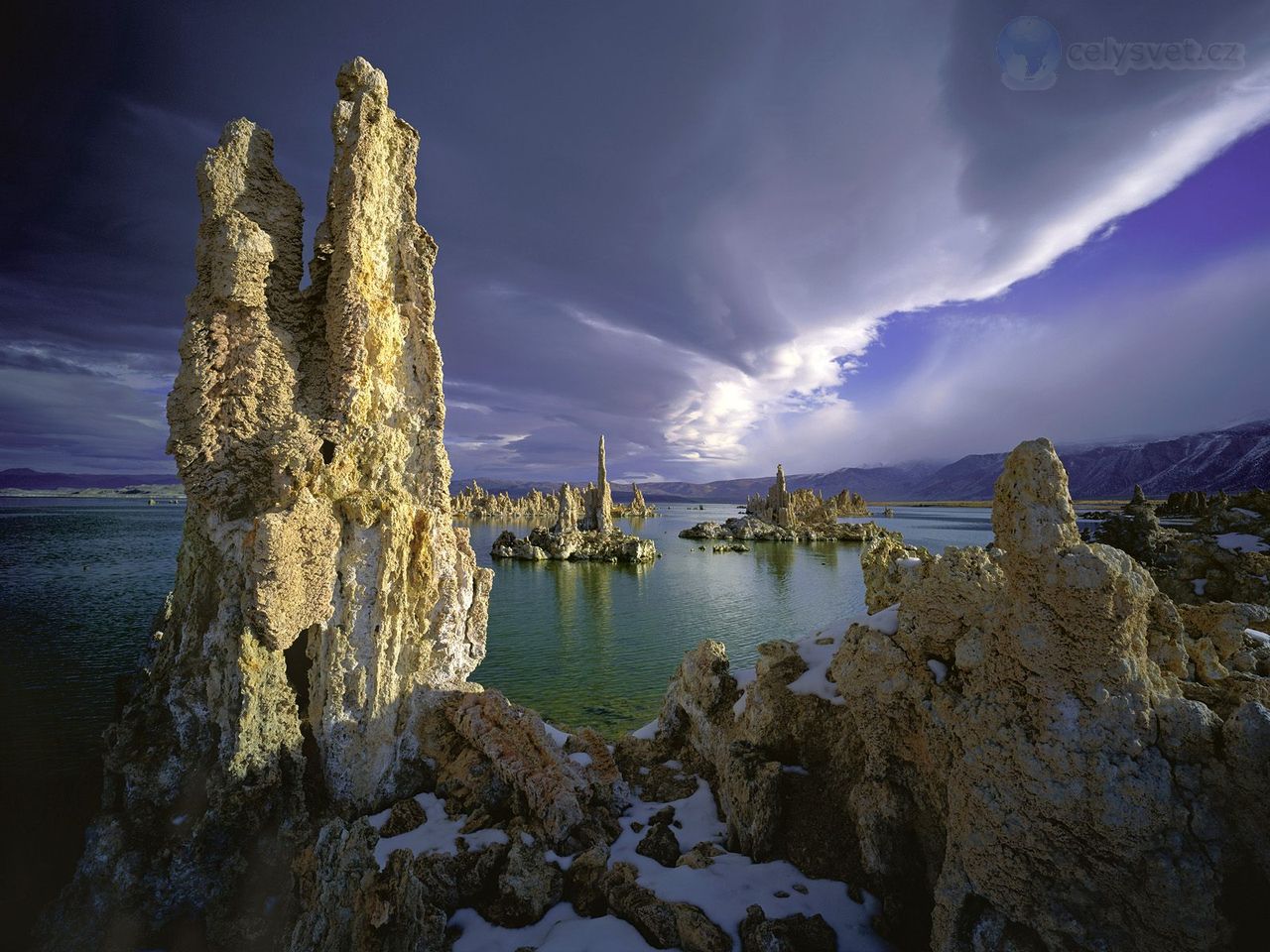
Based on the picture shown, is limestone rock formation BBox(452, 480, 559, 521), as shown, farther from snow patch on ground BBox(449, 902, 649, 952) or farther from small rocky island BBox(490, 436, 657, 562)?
snow patch on ground BBox(449, 902, 649, 952)

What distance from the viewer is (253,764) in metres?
7.70

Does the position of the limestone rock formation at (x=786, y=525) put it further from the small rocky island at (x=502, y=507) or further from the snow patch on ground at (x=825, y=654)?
the snow patch on ground at (x=825, y=654)

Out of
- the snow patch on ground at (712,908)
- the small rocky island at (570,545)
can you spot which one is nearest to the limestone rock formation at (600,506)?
the small rocky island at (570,545)

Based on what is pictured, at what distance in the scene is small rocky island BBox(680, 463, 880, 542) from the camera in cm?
8362

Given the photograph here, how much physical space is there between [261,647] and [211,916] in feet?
11.3

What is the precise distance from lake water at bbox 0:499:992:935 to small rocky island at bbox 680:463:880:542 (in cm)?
2694

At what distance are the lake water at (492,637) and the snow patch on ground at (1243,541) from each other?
16.6 meters

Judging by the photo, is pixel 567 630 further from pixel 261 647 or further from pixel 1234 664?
pixel 1234 664

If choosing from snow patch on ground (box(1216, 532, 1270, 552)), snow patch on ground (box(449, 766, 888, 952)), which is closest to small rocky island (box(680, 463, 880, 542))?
snow patch on ground (box(1216, 532, 1270, 552))

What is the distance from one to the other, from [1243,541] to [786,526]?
232ft

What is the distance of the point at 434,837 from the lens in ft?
27.4

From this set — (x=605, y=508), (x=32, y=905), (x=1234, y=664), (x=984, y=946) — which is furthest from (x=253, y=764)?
(x=605, y=508)

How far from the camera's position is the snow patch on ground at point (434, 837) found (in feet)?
26.3

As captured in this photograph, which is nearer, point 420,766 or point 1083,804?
point 1083,804
